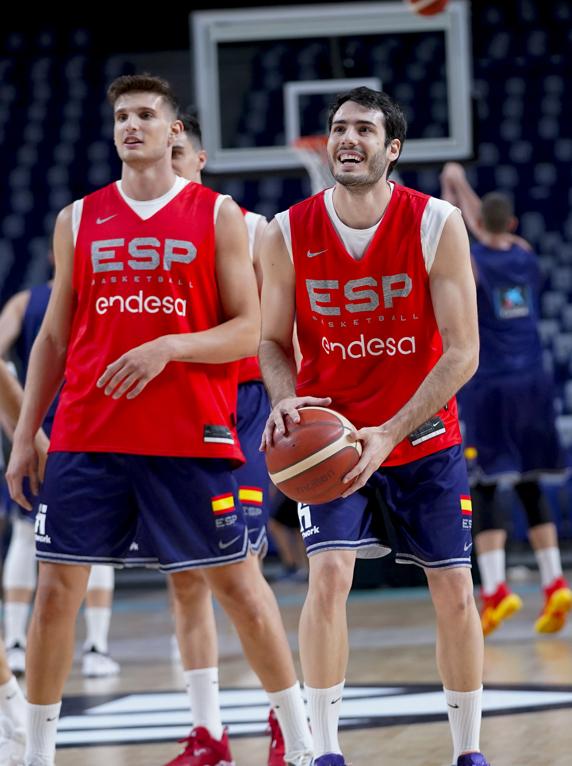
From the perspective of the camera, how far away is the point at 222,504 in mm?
4047

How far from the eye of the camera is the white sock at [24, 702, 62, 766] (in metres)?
3.90

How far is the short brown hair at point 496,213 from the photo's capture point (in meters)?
7.73

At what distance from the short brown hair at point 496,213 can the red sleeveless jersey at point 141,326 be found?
3.87 meters

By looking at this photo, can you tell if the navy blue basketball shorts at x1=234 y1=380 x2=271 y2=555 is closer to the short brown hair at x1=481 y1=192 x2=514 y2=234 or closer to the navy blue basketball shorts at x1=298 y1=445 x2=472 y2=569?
the navy blue basketball shorts at x1=298 y1=445 x2=472 y2=569

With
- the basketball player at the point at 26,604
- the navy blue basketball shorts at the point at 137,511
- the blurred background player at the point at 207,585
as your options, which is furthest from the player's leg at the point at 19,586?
the navy blue basketball shorts at the point at 137,511

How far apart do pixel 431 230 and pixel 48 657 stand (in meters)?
1.58

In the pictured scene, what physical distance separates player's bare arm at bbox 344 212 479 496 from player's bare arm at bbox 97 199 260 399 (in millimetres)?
585

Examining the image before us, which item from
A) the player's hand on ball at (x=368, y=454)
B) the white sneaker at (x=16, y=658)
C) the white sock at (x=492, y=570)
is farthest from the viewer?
the white sock at (x=492, y=570)

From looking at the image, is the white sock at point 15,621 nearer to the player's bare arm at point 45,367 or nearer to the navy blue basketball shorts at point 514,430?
the navy blue basketball shorts at point 514,430

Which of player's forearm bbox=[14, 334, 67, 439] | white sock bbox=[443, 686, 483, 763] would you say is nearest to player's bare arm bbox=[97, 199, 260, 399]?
player's forearm bbox=[14, 334, 67, 439]

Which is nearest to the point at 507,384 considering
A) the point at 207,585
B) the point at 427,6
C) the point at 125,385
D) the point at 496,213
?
the point at 496,213

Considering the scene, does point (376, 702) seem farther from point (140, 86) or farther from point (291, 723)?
point (140, 86)

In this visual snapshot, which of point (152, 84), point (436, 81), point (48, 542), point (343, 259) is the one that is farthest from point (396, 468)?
point (436, 81)

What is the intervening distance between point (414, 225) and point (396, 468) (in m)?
0.67
